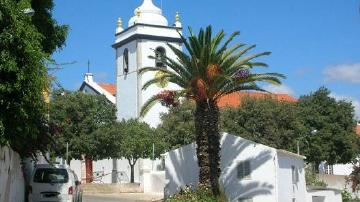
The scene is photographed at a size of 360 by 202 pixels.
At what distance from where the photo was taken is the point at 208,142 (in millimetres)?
28750

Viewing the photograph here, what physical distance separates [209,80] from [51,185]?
28.8ft

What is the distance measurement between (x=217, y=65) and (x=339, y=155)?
127ft

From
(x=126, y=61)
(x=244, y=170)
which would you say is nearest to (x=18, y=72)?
(x=244, y=170)

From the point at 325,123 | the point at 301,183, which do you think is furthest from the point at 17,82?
the point at 325,123

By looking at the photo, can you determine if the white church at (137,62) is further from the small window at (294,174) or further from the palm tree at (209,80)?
the palm tree at (209,80)

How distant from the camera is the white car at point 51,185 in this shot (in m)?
23.2

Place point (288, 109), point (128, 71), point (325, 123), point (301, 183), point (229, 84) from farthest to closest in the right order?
point (128, 71)
point (325, 123)
point (288, 109)
point (301, 183)
point (229, 84)

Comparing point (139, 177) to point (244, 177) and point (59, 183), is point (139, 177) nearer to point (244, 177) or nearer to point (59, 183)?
point (244, 177)

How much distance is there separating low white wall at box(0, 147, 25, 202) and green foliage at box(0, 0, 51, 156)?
3.48 m

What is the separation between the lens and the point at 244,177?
32.8m

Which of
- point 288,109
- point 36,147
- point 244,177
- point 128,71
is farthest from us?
point 128,71

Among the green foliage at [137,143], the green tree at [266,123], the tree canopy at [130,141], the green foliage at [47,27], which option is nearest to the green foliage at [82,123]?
the tree canopy at [130,141]

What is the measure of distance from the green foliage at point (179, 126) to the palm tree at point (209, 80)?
26520 mm

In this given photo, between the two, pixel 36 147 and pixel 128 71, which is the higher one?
pixel 128 71
